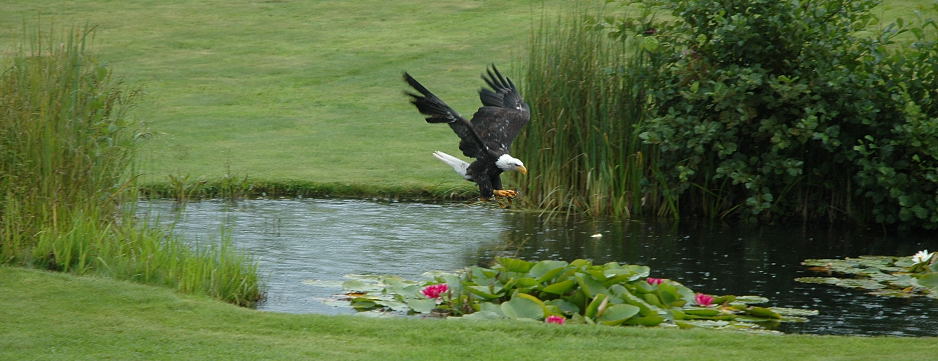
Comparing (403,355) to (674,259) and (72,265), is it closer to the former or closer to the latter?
(72,265)

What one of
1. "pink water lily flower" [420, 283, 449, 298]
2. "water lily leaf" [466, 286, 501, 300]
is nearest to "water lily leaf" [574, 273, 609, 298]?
"water lily leaf" [466, 286, 501, 300]

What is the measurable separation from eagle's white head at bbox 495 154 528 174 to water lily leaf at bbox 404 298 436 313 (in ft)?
10.9

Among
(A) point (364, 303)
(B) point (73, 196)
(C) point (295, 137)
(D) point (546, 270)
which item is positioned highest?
(C) point (295, 137)

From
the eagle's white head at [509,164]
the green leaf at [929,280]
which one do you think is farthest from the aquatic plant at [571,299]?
the eagle's white head at [509,164]

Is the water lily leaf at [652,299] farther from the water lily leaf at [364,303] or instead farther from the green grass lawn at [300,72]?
the green grass lawn at [300,72]

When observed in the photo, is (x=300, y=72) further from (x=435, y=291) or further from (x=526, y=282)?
(x=526, y=282)

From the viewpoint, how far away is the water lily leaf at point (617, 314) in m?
6.78

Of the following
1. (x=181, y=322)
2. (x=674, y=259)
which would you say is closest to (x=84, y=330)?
(x=181, y=322)

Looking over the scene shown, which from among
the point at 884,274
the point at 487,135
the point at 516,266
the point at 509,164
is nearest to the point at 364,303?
the point at 516,266

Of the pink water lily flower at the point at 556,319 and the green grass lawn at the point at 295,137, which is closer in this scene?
the green grass lawn at the point at 295,137

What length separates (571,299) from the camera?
724 cm

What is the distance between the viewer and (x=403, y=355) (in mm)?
5625

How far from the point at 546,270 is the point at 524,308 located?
0.70 meters

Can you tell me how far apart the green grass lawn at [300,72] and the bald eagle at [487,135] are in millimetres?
1723
